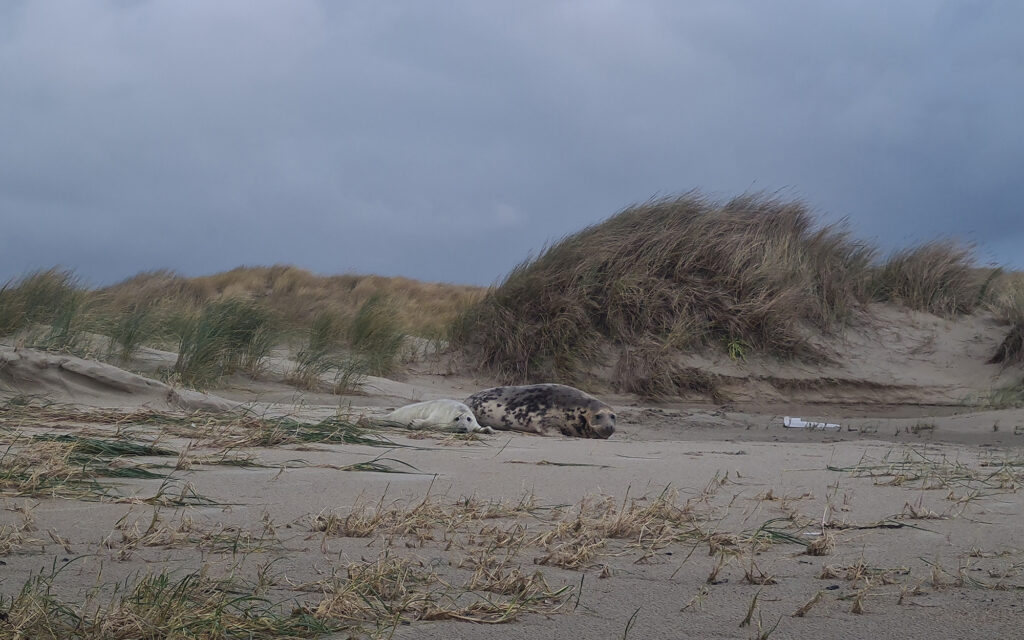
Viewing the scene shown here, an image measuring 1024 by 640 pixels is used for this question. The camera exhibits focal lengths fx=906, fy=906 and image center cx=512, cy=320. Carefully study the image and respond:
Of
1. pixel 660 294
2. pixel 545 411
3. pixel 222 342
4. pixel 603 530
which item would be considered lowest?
A: pixel 603 530

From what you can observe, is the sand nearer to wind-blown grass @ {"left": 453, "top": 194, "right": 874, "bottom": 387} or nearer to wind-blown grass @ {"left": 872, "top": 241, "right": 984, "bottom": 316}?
wind-blown grass @ {"left": 453, "top": 194, "right": 874, "bottom": 387}

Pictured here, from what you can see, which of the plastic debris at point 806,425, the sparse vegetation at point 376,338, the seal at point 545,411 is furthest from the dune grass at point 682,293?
the seal at point 545,411

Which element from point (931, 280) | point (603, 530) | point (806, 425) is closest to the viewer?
point (603, 530)

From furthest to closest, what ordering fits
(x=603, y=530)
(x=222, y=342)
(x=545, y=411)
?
(x=222, y=342)
(x=545, y=411)
(x=603, y=530)

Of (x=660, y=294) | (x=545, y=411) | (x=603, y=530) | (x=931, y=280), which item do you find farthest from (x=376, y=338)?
(x=603, y=530)

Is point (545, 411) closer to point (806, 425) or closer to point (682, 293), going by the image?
point (806, 425)

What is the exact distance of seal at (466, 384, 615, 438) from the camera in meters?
8.43

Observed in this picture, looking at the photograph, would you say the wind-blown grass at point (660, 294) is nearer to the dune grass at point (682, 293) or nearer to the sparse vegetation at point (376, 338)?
the dune grass at point (682, 293)

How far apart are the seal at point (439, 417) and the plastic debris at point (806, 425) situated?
4.14 metres

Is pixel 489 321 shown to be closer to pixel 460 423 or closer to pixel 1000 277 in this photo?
pixel 460 423

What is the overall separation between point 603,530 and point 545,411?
17.4 feet

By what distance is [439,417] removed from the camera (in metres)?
7.69

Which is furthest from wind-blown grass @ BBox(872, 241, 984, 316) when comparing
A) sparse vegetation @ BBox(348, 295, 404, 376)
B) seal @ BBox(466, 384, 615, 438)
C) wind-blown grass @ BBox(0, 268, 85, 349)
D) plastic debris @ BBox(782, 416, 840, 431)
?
wind-blown grass @ BBox(0, 268, 85, 349)

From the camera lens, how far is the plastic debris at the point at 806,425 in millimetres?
10023
